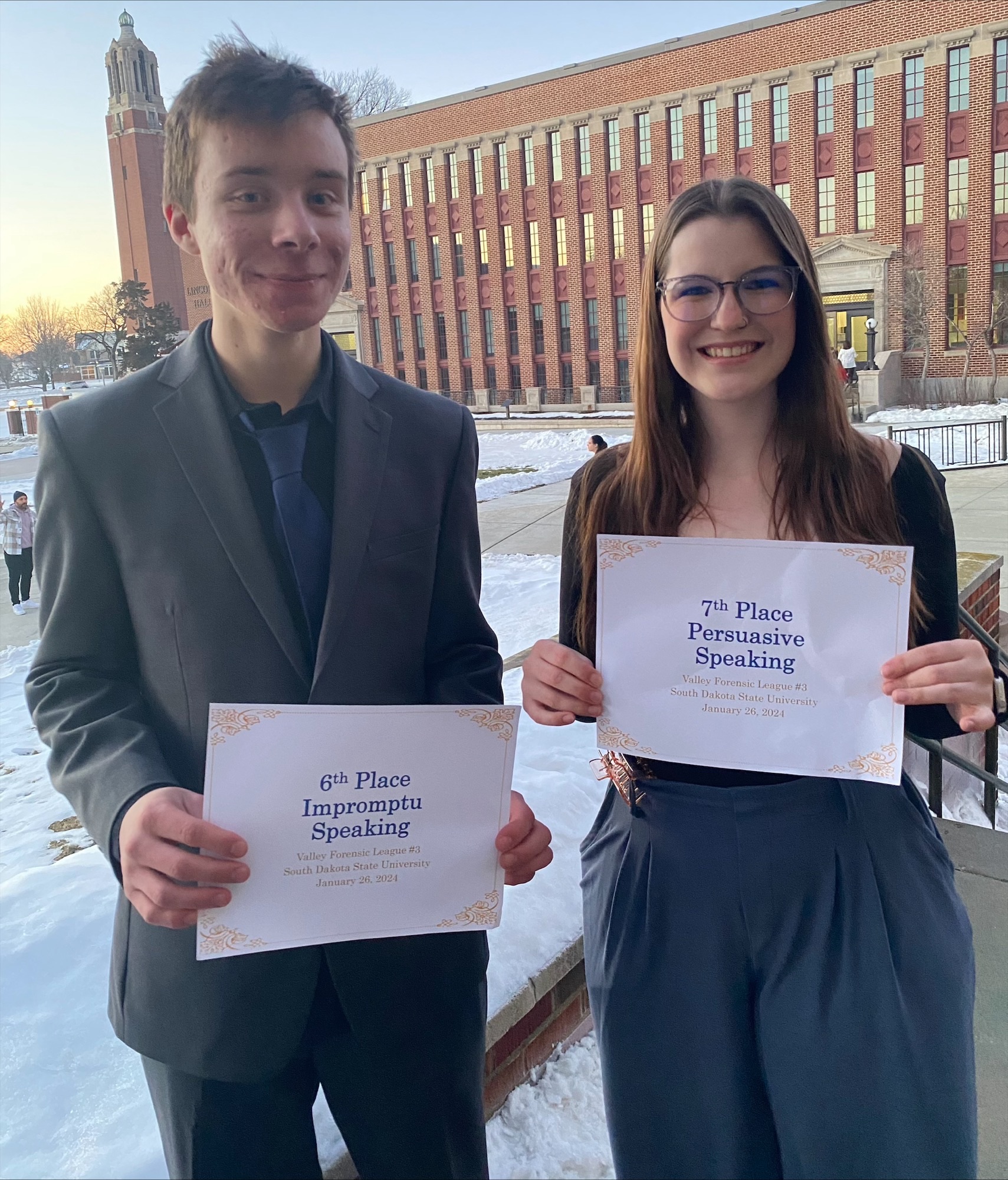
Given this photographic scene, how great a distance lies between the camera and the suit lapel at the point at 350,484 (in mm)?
1556

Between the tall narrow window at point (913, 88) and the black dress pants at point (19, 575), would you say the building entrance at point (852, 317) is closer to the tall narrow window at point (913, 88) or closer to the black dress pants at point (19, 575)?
the tall narrow window at point (913, 88)

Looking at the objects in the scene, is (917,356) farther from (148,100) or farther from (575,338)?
(148,100)

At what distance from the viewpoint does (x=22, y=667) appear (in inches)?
384

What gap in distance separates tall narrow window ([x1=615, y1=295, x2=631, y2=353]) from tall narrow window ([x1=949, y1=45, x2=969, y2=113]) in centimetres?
1455

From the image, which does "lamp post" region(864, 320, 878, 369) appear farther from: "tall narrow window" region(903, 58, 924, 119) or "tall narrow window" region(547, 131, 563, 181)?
"tall narrow window" region(547, 131, 563, 181)

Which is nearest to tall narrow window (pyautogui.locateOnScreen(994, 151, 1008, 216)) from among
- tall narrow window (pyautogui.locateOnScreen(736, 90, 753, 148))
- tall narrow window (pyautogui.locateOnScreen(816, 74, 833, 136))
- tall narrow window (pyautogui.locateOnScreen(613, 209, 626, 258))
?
tall narrow window (pyautogui.locateOnScreen(816, 74, 833, 136))

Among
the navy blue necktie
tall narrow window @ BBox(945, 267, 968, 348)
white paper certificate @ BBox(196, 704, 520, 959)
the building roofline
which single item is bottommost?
white paper certificate @ BBox(196, 704, 520, 959)

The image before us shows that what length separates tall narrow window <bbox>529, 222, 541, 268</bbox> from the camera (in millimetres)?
43656

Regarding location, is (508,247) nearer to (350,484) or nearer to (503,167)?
(503,167)

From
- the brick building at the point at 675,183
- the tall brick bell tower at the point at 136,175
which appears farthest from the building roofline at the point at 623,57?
the tall brick bell tower at the point at 136,175

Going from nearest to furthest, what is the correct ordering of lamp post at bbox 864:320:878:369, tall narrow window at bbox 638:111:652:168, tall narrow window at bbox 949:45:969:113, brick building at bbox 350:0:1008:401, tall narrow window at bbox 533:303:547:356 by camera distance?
lamp post at bbox 864:320:878:369, tall narrow window at bbox 949:45:969:113, brick building at bbox 350:0:1008:401, tall narrow window at bbox 638:111:652:168, tall narrow window at bbox 533:303:547:356

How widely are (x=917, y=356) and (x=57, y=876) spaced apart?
37.6 metres

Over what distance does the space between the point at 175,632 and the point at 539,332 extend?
1771 inches

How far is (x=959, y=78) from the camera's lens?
111ft
